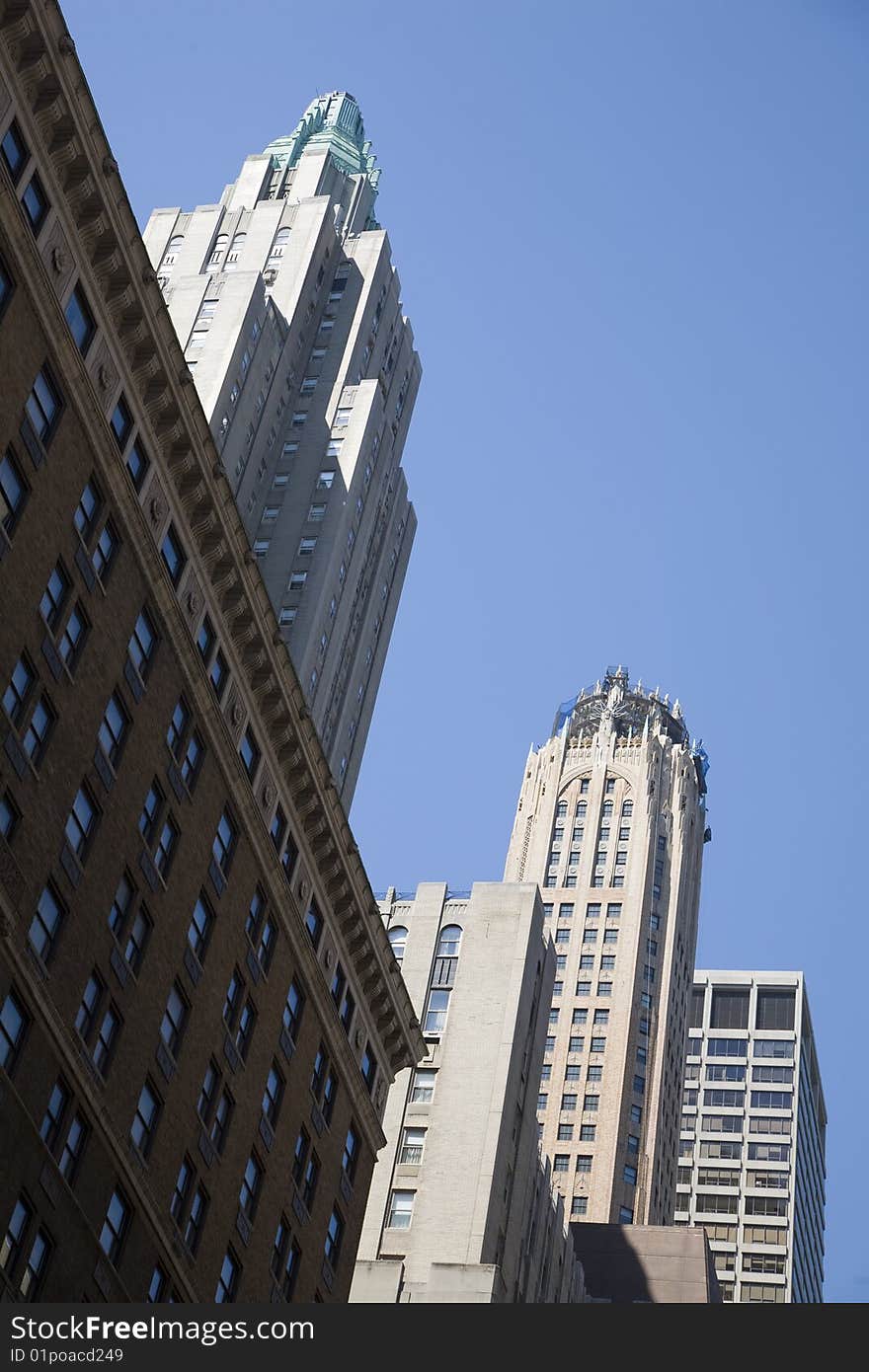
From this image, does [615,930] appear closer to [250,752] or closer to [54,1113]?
[250,752]

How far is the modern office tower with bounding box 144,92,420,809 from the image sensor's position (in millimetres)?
116812

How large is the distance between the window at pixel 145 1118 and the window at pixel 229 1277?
6143 millimetres

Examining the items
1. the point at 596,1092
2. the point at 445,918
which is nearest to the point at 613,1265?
the point at 596,1092

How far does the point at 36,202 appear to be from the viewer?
49.9 m

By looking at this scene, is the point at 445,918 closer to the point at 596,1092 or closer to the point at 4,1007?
the point at 596,1092

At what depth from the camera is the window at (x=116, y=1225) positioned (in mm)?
50188

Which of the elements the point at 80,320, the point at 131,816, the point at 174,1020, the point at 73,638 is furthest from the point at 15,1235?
the point at 80,320

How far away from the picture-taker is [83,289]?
52062mm

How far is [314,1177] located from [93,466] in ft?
85.5

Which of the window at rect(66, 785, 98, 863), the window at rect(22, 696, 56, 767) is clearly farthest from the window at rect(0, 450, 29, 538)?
the window at rect(66, 785, 98, 863)

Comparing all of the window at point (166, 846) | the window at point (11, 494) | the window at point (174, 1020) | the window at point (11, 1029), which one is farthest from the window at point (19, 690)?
the window at point (174, 1020)

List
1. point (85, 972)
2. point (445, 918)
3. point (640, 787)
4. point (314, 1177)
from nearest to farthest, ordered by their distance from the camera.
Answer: point (85, 972)
point (314, 1177)
point (445, 918)
point (640, 787)

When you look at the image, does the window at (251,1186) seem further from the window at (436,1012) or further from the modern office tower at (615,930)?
the modern office tower at (615,930)

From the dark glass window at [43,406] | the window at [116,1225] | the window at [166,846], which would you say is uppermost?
the dark glass window at [43,406]
